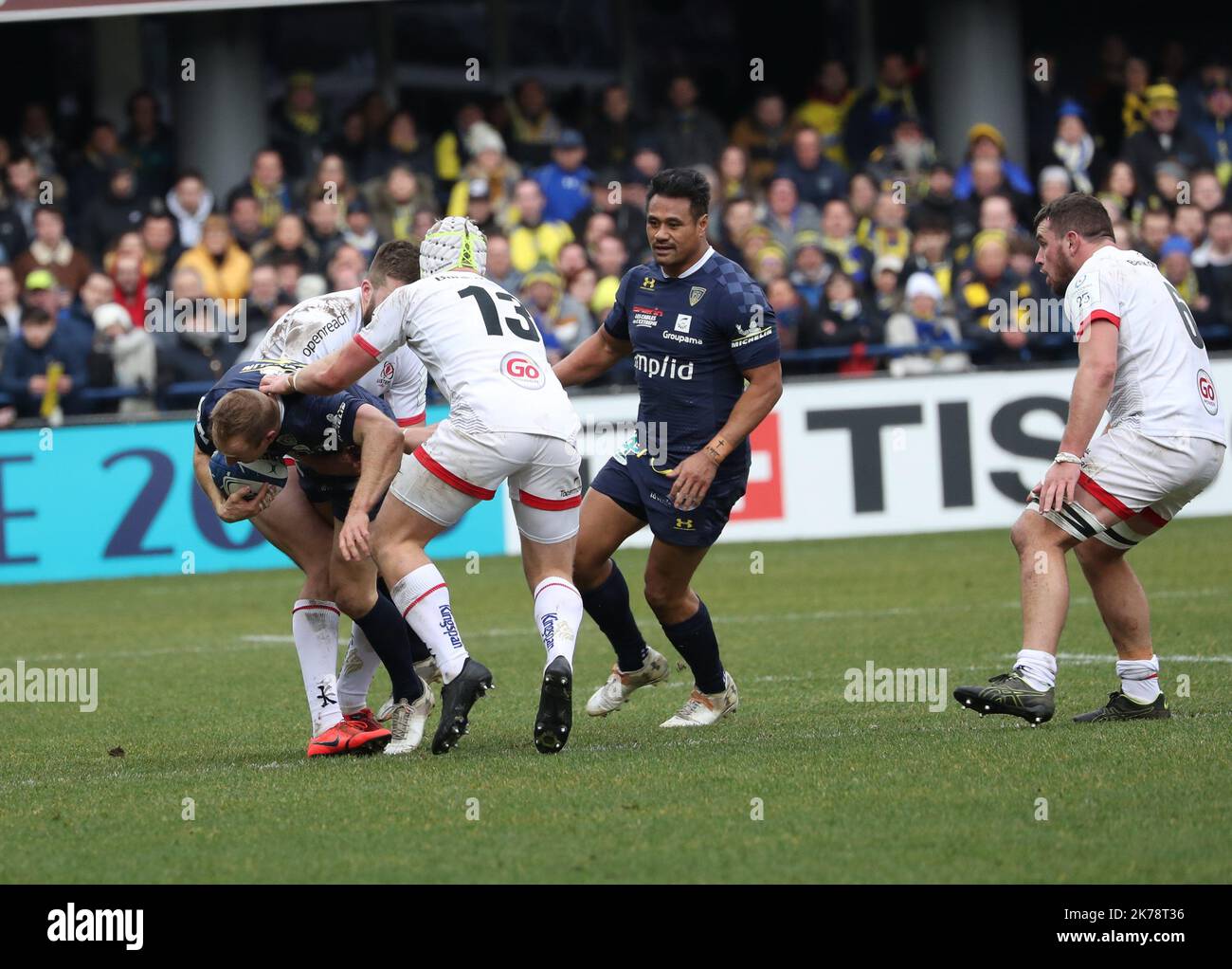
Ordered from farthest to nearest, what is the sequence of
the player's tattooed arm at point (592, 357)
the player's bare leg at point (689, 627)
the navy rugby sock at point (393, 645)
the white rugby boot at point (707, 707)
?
the player's tattooed arm at point (592, 357) < the white rugby boot at point (707, 707) < the player's bare leg at point (689, 627) < the navy rugby sock at point (393, 645)

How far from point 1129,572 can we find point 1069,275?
1197mm

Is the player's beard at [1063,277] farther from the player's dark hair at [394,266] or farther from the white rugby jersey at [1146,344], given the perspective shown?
the player's dark hair at [394,266]

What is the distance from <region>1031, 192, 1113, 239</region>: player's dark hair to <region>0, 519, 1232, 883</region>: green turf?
190 cm

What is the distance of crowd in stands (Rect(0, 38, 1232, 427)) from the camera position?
17219mm

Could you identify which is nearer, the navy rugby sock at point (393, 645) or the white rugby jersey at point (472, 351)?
the white rugby jersey at point (472, 351)

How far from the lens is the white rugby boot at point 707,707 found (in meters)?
8.32

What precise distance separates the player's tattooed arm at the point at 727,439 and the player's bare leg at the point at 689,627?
1.25 ft

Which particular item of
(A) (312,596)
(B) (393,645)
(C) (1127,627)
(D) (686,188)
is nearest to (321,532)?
(A) (312,596)

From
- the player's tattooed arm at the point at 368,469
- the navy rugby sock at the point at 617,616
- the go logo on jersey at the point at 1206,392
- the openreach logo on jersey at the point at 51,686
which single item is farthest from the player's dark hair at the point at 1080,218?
the openreach logo on jersey at the point at 51,686

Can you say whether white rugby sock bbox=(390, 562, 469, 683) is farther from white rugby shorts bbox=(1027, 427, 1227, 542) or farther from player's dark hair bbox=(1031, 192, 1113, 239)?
player's dark hair bbox=(1031, 192, 1113, 239)

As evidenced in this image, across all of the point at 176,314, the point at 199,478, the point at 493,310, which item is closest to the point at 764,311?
the point at 493,310

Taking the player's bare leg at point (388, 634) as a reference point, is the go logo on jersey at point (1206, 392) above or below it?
above
